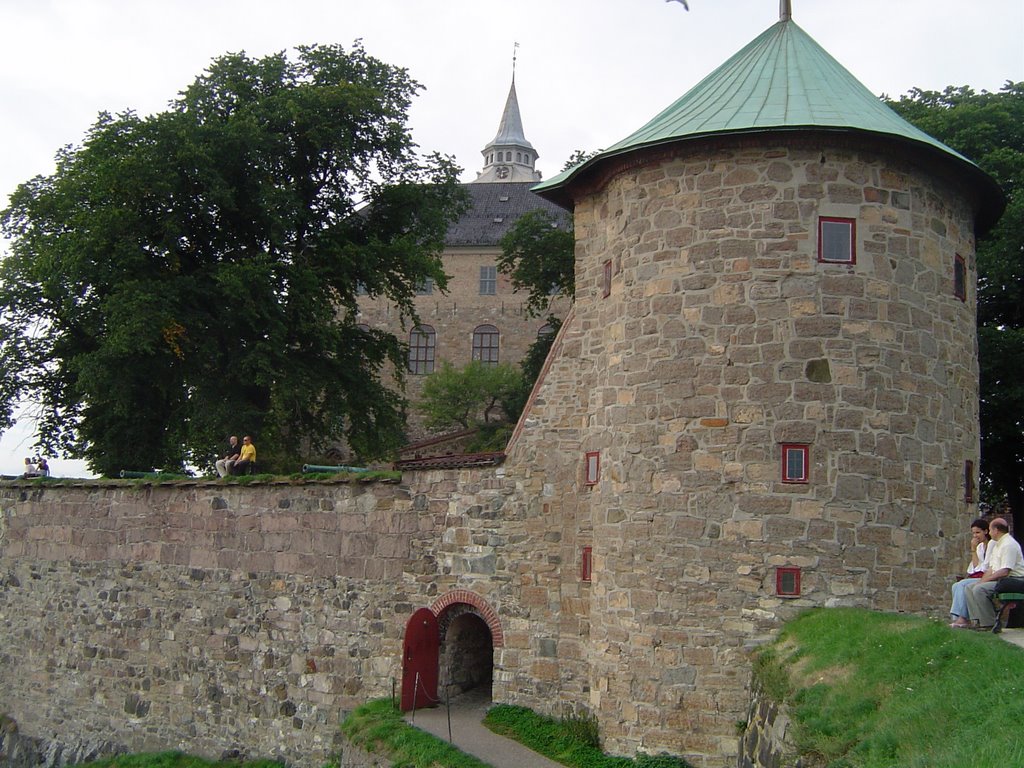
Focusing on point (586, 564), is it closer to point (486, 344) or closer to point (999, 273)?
point (999, 273)

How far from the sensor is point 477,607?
49.5 feet

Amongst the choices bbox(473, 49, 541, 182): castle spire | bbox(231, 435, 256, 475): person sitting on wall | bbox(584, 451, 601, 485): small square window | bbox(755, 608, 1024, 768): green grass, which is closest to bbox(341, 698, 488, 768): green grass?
bbox(584, 451, 601, 485): small square window

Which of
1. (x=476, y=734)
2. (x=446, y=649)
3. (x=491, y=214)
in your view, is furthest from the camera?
(x=491, y=214)

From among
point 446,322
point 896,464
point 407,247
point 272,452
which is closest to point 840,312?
point 896,464

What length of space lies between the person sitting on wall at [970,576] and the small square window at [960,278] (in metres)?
2.94

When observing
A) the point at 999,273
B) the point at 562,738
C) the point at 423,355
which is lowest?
the point at 562,738

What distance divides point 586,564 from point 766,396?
3.47m

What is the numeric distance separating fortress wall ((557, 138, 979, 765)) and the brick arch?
2031 millimetres

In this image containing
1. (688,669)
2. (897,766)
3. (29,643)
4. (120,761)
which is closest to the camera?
(897,766)

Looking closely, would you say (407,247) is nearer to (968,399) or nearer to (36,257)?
(36,257)

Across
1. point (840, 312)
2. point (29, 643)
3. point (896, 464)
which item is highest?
point (840, 312)

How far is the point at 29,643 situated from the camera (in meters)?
21.2

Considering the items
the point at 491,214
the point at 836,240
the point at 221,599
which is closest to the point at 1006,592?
the point at 836,240

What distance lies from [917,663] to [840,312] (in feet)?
15.0
